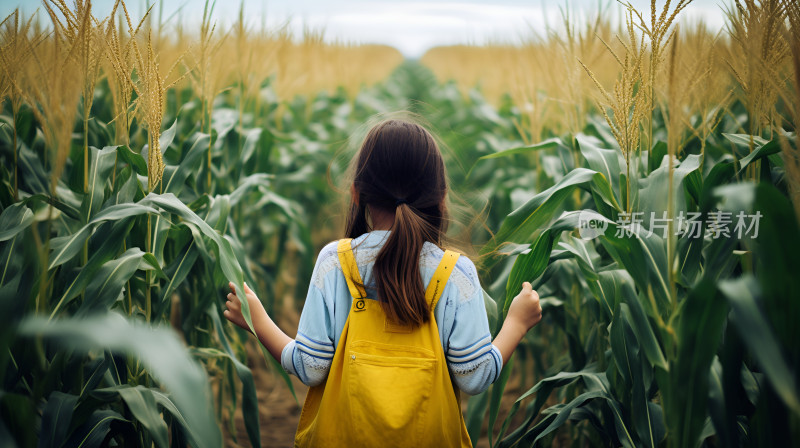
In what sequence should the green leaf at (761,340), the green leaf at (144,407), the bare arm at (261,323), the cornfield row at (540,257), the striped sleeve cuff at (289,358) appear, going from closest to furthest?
1. the green leaf at (761,340)
2. the cornfield row at (540,257)
3. the green leaf at (144,407)
4. the striped sleeve cuff at (289,358)
5. the bare arm at (261,323)

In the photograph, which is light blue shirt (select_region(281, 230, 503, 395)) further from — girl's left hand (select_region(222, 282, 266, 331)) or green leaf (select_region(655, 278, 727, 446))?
green leaf (select_region(655, 278, 727, 446))

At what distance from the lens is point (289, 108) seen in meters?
5.69

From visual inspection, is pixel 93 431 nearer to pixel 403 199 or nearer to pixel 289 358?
pixel 289 358

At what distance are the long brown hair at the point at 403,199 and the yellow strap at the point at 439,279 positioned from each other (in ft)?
0.10

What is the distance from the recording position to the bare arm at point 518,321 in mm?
1751

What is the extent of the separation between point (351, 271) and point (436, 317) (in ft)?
0.92

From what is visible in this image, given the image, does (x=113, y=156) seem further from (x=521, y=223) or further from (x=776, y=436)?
(x=776, y=436)

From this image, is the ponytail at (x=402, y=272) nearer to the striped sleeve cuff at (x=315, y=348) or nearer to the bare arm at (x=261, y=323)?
the striped sleeve cuff at (x=315, y=348)

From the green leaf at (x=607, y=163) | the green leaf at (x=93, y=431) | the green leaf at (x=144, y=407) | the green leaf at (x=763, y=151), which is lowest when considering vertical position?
the green leaf at (x=93, y=431)

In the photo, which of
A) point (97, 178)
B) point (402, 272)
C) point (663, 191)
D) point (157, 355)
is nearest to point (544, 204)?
point (663, 191)

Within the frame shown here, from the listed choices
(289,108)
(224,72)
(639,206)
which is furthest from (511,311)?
(289,108)

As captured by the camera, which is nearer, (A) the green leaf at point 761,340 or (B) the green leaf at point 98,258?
(A) the green leaf at point 761,340

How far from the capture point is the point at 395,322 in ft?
5.13

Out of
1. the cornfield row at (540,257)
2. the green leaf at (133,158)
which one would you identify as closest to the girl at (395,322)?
the cornfield row at (540,257)
